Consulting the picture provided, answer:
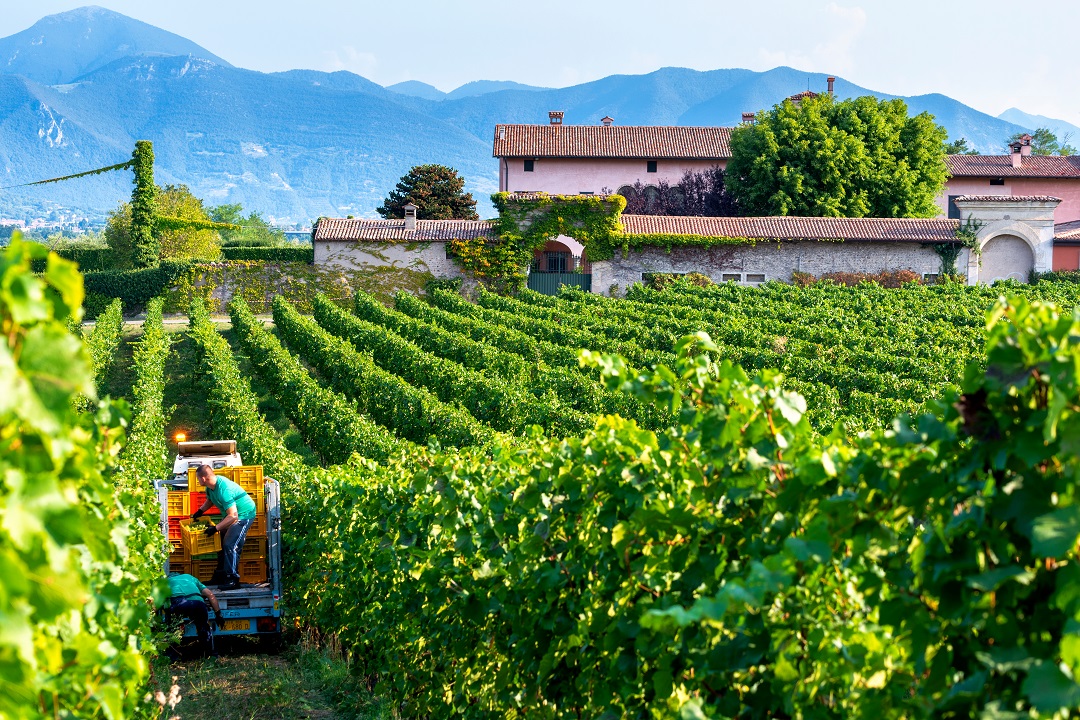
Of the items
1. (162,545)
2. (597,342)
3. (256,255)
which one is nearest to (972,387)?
(162,545)

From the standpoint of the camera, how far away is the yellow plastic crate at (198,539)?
34.8 feet

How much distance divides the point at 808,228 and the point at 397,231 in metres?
14.2

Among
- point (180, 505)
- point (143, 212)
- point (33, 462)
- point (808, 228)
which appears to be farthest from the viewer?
point (143, 212)

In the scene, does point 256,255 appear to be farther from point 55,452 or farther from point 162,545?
point 55,452

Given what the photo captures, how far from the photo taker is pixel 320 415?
1861 cm

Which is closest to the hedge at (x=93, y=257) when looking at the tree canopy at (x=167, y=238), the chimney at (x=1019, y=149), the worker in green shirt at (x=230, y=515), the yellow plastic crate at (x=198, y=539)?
the tree canopy at (x=167, y=238)

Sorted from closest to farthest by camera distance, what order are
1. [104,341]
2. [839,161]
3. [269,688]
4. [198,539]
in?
[269,688] < [198,539] < [104,341] < [839,161]

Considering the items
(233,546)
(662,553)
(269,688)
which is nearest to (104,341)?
(233,546)

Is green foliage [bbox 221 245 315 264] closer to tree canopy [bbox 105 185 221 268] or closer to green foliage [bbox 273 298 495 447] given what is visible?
tree canopy [bbox 105 185 221 268]

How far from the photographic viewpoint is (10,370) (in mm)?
2172

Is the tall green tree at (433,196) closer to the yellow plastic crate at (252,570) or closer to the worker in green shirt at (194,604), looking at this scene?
the yellow plastic crate at (252,570)

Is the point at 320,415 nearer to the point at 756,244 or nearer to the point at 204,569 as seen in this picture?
the point at 204,569

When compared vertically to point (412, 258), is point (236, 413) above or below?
below

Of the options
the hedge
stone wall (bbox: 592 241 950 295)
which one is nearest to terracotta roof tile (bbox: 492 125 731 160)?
stone wall (bbox: 592 241 950 295)
